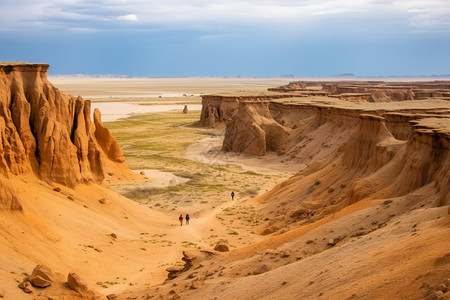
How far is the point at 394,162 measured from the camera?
28109 millimetres

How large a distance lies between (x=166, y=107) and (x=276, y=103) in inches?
2452

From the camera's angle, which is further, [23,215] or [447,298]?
[23,215]

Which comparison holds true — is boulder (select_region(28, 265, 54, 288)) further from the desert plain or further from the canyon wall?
→ the canyon wall

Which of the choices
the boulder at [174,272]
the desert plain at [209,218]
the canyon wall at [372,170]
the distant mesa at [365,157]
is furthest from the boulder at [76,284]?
the distant mesa at [365,157]

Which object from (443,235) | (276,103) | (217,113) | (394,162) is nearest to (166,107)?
(217,113)

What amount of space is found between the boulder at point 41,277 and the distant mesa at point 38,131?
8517mm

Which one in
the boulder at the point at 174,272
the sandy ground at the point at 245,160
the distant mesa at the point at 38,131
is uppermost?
the distant mesa at the point at 38,131

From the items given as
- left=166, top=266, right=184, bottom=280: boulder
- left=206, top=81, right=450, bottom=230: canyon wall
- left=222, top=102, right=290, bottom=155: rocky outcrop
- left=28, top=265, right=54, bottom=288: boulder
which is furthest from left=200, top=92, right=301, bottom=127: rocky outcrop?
left=28, top=265, right=54, bottom=288: boulder

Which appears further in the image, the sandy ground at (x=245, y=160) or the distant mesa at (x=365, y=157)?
the sandy ground at (x=245, y=160)

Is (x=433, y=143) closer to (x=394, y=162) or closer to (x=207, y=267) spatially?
(x=394, y=162)

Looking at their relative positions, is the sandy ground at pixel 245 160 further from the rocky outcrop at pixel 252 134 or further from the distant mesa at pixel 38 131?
the distant mesa at pixel 38 131

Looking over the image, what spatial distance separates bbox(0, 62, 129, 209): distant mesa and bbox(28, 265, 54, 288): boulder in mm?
8517

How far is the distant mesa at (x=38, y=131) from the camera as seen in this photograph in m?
25.9

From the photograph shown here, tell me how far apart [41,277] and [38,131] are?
1200 centimetres
